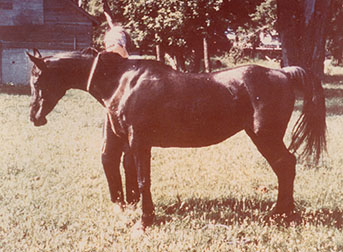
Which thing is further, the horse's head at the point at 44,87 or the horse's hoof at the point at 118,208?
the horse's hoof at the point at 118,208

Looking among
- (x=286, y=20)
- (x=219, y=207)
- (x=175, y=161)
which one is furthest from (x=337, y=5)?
(x=219, y=207)

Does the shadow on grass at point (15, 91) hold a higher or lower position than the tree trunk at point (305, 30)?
lower

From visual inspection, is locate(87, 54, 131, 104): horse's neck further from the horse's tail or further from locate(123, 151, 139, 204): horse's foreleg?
the horse's tail

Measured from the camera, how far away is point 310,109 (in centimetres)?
438

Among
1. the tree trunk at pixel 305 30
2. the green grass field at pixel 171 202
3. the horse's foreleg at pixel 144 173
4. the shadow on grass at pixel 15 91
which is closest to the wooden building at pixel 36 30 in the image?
the shadow on grass at pixel 15 91

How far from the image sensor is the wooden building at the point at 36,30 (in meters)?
24.5

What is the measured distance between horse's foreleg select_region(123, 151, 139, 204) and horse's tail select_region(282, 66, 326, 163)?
6.29ft

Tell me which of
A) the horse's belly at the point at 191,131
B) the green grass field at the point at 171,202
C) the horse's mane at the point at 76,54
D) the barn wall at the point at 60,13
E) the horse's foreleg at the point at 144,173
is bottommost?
the green grass field at the point at 171,202

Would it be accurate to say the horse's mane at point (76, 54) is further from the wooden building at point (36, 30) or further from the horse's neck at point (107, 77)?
the wooden building at point (36, 30)

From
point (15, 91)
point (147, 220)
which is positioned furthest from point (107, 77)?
point (15, 91)

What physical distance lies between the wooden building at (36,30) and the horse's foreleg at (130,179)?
74.0 feet

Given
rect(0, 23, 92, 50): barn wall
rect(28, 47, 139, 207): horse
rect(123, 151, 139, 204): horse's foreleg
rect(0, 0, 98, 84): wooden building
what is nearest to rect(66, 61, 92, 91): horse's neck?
rect(28, 47, 139, 207): horse

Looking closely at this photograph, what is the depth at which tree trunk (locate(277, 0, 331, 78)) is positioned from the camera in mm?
11266

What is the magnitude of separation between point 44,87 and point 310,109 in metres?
2.95
